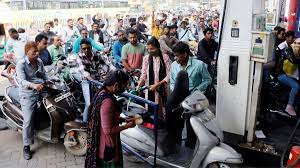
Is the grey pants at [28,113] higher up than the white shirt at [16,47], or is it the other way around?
the white shirt at [16,47]

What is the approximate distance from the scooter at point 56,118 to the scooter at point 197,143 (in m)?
0.74

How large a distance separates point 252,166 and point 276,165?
31 cm

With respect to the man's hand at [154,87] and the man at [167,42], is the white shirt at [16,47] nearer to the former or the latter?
the man at [167,42]

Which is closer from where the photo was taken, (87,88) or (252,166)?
(252,166)

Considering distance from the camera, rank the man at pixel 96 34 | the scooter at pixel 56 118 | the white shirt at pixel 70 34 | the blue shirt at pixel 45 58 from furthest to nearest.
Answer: the white shirt at pixel 70 34, the man at pixel 96 34, the blue shirt at pixel 45 58, the scooter at pixel 56 118

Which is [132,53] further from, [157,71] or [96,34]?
[96,34]

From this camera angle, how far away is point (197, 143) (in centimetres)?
361

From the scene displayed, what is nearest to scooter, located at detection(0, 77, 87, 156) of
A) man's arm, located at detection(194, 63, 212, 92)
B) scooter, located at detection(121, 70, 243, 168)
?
scooter, located at detection(121, 70, 243, 168)

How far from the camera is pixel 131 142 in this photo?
13.5ft

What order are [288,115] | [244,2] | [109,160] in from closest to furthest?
[109,160] → [244,2] → [288,115]

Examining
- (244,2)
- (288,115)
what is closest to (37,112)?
(244,2)

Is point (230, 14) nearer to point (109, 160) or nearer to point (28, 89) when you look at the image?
point (109, 160)

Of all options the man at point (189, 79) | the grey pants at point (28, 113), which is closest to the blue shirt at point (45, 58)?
the grey pants at point (28, 113)

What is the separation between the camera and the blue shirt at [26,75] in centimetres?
433
